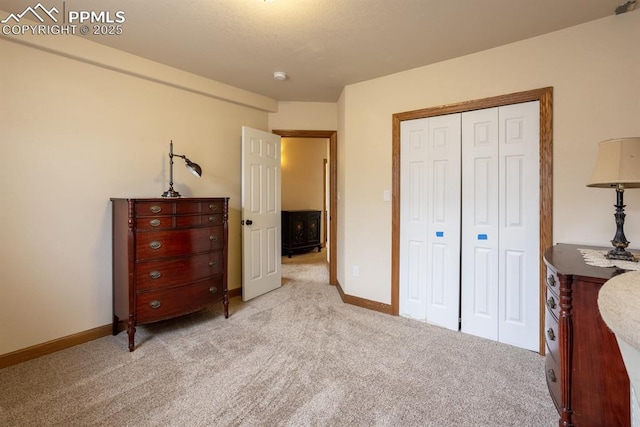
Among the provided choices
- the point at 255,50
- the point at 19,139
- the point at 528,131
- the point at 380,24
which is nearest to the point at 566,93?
the point at 528,131

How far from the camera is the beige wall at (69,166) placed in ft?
6.49

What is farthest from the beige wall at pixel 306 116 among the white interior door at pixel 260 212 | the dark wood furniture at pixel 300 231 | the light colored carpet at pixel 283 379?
the light colored carpet at pixel 283 379

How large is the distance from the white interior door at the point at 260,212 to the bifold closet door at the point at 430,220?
5.25ft

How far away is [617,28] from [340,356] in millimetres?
2931

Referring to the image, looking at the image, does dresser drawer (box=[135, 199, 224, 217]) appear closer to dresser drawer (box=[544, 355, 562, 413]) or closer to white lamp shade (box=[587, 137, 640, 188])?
dresser drawer (box=[544, 355, 562, 413])

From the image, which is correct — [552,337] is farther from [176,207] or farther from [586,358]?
[176,207]

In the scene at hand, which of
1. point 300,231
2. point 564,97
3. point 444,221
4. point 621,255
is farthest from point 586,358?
point 300,231

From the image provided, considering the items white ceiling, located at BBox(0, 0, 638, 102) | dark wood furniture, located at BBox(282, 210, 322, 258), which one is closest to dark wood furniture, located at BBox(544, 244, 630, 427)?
white ceiling, located at BBox(0, 0, 638, 102)

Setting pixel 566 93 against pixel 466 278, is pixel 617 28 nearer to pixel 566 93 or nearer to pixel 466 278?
pixel 566 93

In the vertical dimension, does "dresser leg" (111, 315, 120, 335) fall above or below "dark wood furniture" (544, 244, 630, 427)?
below

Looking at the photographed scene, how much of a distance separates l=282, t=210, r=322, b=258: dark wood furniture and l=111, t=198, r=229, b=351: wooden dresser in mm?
2953

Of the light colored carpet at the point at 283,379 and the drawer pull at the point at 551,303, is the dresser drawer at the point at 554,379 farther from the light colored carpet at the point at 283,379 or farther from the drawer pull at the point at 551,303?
the drawer pull at the point at 551,303

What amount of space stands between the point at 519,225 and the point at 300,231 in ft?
13.5

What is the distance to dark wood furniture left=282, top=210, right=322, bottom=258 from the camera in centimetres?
563
